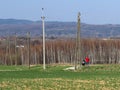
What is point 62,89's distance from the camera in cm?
2266

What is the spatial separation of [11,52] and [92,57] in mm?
17934

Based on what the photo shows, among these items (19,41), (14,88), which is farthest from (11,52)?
(14,88)

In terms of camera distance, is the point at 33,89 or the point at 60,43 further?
the point at 60,43

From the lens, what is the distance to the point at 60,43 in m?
98.3

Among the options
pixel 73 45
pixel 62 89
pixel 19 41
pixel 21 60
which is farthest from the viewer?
pixel 19 41

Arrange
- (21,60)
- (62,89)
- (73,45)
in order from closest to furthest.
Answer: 1. (62,89)
2. (21,60)
3. (73,45)

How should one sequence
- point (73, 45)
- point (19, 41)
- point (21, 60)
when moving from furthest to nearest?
point (19, 41)
point (73, 45)
point (21, 60)

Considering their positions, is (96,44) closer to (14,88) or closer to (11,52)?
(11,52)

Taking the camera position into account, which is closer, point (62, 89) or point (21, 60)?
point (62, 89)

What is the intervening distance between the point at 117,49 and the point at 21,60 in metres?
19.2

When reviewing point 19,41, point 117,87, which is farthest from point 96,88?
point 19,41

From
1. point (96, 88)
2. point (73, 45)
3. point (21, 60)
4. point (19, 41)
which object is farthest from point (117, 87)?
point (19, 41)

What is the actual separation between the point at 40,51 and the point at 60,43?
7544 mm

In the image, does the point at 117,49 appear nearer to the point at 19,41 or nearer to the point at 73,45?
the point at 73,45
